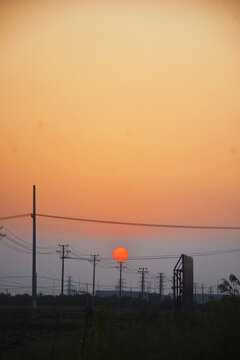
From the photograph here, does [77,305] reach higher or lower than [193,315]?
lower

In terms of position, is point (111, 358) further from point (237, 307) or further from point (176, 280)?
point (176, 280)

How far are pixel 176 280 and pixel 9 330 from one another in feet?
60.3

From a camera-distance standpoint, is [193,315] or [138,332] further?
[193,315]

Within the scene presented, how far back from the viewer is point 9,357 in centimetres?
2650

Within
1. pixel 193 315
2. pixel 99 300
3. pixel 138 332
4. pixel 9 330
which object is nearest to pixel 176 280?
pixel 193 315

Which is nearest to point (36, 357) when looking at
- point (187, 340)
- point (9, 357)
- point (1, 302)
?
point (9, 357)

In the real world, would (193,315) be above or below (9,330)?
above

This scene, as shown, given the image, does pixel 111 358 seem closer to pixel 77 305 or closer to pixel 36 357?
pixel 36 357

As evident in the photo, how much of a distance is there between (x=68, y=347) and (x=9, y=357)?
3.62 meters

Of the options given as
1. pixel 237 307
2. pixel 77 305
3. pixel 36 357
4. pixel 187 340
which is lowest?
pixel 77 305

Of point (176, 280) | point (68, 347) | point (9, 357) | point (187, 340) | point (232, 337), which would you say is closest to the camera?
point (232, 337)

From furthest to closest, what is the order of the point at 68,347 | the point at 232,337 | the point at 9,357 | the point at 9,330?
the point at 9,330
the point at 68,347
the point at 9,357
the point at 232,337

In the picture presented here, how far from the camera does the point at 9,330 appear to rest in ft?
156

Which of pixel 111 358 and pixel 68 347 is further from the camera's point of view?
pixel 68 347
